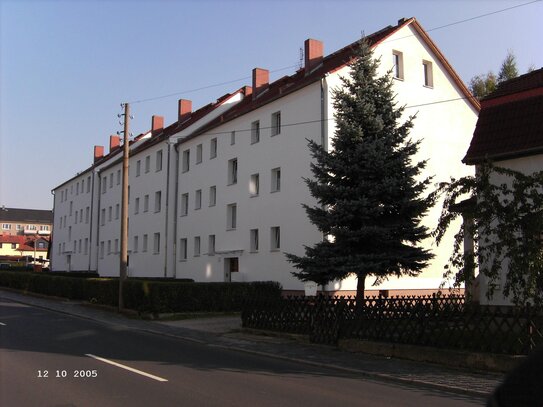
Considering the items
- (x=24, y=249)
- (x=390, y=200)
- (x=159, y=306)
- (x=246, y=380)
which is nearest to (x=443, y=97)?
(x=390, y=200)

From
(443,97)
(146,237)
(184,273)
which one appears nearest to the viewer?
(443,97)

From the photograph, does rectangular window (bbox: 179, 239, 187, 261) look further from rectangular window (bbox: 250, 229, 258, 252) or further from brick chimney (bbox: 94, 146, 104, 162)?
brick chimney (bbox: 94, 146, 104, 162)

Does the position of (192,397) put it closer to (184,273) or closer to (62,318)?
(62,318)

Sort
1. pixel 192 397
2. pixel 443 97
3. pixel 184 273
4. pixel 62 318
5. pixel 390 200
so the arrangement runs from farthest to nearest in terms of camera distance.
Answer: pixel 184 273 < pixel 443 97 < pixel 62 318 < pixel 390 200 < pixel 192 397

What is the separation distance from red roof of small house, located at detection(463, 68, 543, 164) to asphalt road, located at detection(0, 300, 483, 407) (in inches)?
297

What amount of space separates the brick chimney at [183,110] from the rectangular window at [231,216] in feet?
54.4

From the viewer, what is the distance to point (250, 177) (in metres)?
29.6

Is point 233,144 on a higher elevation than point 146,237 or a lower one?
higher

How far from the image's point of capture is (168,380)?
8.54m

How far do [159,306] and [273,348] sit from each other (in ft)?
28.9

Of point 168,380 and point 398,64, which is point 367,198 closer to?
point 168,380

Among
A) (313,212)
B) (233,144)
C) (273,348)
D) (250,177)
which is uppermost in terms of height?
(233,144)

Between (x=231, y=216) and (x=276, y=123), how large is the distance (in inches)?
258

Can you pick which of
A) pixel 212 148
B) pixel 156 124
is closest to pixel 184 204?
pixel 212 148
